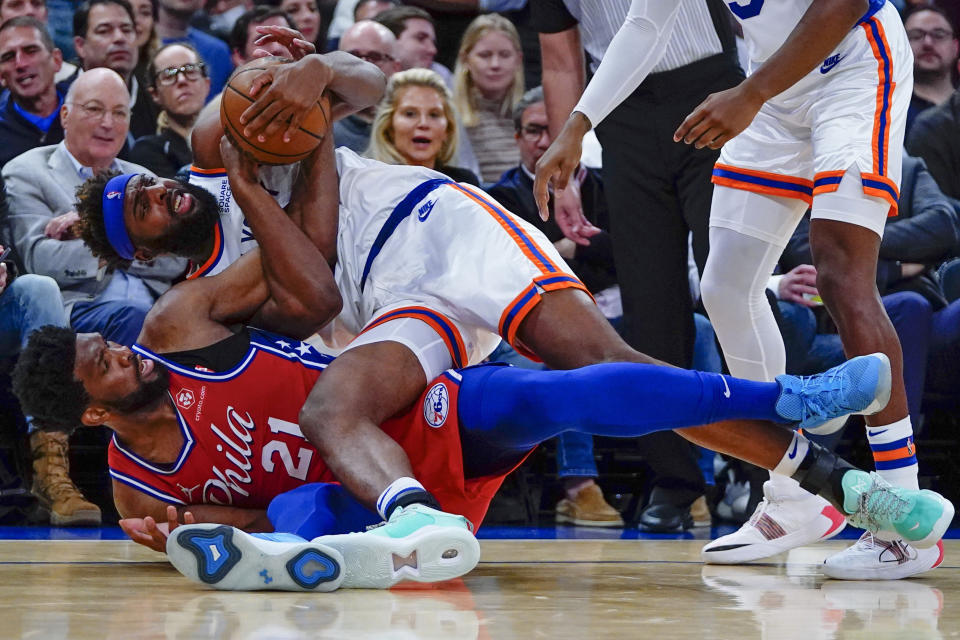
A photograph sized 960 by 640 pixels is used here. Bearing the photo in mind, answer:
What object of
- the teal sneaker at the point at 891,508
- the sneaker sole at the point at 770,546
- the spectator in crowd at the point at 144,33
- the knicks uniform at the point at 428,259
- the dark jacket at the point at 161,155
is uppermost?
the spectator in crowd at the point at 144,33

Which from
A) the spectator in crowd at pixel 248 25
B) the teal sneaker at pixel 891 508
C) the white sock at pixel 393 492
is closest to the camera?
the white sock at pixel 393 492

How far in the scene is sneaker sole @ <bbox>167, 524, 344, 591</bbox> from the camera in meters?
2.07

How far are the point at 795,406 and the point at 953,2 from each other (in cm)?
372

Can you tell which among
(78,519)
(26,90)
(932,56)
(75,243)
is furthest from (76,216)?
(932,56)

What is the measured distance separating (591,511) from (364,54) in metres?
2.16

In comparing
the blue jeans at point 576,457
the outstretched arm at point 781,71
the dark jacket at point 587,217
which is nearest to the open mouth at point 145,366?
the outstretched arm at point 781,71

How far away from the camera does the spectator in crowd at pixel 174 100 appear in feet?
15.5

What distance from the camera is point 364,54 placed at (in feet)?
16.2

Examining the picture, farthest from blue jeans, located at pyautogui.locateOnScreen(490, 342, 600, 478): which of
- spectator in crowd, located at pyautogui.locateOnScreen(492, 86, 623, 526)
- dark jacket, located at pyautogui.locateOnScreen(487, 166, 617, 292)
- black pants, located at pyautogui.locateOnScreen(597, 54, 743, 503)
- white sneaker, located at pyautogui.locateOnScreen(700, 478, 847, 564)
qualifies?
white sneaker, located at pyautogui.locateOnScreen(700, 478, 847, 564)

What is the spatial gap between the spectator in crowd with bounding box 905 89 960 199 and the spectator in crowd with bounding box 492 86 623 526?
1.47 metres

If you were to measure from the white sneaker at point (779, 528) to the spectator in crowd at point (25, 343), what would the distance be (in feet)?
7.81

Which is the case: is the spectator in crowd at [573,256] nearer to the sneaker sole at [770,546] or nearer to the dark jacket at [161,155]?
the dark jacket at [161,155]

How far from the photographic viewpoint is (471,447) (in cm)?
259

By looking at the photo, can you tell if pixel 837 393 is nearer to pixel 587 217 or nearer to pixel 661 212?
pixel 661 212
